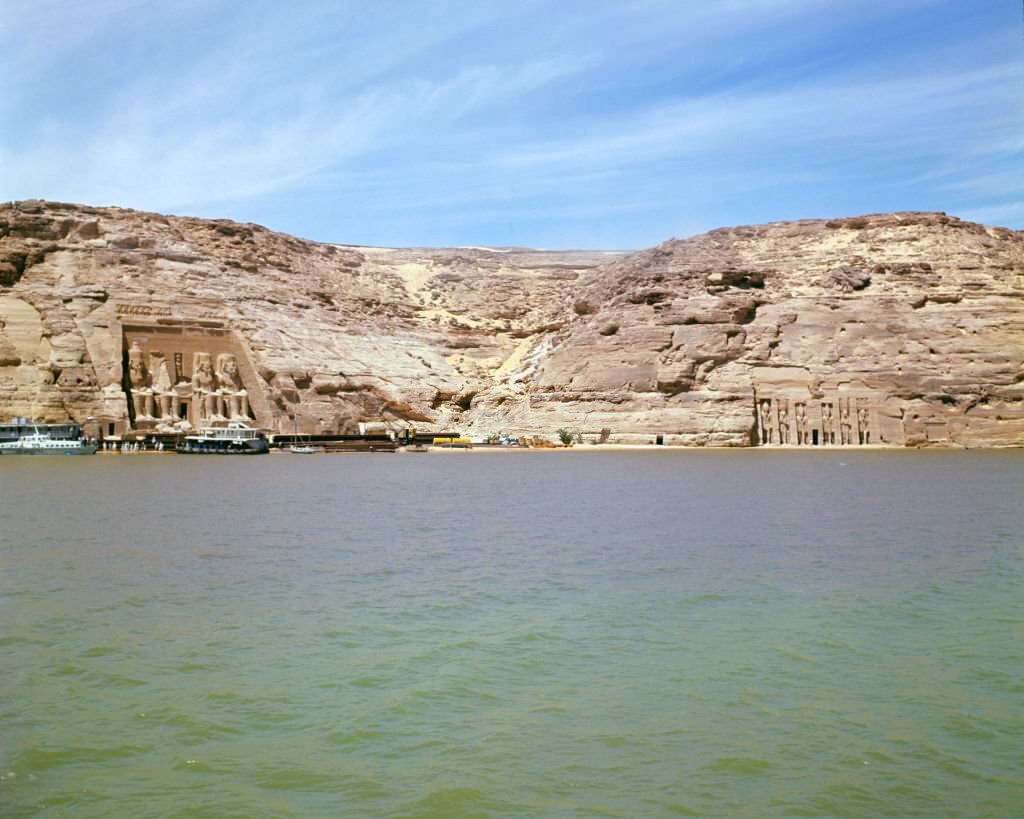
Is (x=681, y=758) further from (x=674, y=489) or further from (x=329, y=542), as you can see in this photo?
(x=674, y=489)

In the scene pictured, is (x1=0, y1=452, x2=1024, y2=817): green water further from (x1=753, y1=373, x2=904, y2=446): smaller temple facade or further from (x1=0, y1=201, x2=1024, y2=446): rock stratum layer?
(x1=0, y1=201, x2=1024, y2=446): rock stratum layer

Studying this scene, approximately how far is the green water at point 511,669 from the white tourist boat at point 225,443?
3731 cm

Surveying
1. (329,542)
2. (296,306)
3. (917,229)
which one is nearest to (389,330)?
(296,306)

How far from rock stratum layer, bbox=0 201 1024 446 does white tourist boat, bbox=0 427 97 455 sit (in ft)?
9.45

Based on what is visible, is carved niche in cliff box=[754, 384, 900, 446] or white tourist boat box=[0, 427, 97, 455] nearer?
white tourist boat box=[0, 427, 97, 455]

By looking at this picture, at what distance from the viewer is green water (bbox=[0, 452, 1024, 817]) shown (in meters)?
7.26

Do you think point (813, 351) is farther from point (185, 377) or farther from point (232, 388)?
point (185, 377)

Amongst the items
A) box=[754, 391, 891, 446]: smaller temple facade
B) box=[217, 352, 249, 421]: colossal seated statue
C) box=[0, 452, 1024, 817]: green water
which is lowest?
box=[0, 452, 1024, 817]: green water

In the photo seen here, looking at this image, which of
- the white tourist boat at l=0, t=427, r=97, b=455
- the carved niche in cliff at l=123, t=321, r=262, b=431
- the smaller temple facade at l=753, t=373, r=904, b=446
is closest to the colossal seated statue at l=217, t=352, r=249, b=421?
the carved niche in cliff at l=123, t=321, r=262, b=431

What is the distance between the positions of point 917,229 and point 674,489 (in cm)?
4838

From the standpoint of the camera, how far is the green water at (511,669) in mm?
7258

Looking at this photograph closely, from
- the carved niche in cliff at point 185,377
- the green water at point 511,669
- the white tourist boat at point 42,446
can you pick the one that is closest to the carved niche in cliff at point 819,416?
the carved niche in cliff at point 185,377

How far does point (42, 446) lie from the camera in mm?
56656

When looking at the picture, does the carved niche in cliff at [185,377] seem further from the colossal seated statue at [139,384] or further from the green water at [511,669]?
the green water at [511,669]
